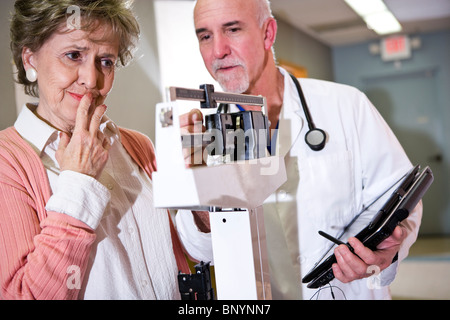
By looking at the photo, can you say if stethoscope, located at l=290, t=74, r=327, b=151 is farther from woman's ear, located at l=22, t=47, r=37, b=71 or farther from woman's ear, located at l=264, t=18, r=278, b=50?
woman's ear, located at l=22, t=47, r=37, b=71

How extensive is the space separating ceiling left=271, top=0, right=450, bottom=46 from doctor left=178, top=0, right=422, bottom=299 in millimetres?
310

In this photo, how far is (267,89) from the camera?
1.27m

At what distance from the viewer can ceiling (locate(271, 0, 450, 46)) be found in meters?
1.37

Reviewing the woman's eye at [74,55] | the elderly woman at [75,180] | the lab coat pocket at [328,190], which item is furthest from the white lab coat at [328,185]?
the woman's eye at [74,55]

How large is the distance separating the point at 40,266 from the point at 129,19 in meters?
0.51

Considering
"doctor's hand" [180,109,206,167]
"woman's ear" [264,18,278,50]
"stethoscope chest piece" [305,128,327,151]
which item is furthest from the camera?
"woman's ear" [264,18,278,50]

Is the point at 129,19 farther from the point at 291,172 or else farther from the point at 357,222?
the point at 357,222

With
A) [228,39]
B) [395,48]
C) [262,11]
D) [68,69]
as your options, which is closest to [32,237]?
[68,69]

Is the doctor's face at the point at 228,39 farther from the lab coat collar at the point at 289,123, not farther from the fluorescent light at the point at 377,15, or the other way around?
the fluorescent light at the point at 377,15

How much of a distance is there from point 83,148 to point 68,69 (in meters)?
0.16

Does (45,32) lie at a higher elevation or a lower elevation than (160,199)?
higher

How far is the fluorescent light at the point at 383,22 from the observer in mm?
1399

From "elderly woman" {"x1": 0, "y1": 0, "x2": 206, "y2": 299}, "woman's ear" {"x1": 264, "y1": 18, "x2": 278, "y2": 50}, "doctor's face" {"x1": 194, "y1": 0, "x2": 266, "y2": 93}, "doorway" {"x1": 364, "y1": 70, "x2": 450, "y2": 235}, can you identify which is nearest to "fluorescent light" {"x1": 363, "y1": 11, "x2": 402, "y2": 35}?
"doorway" {"x1": 364, "y1": 70, "x2": 450, "y2": 235}
